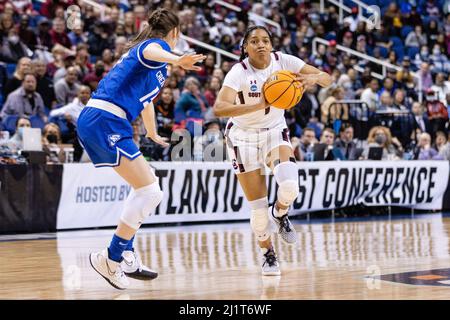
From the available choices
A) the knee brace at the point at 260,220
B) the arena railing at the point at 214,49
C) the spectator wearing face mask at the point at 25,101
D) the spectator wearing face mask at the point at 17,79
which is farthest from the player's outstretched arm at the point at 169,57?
the arena railing at the point at 214,49

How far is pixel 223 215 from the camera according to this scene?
16.8 m

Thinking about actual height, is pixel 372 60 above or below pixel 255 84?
above

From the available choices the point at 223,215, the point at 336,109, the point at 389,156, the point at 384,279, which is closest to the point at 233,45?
the point at 336,109

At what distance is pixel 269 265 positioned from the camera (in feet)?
29.0

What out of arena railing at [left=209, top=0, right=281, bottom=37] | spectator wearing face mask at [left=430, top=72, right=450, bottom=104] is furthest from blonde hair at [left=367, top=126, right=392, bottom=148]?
arena railing at [left=209, top=0, right=281, bottom=37]

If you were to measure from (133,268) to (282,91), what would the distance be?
2067 mm

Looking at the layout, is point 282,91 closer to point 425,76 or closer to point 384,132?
point 384,132

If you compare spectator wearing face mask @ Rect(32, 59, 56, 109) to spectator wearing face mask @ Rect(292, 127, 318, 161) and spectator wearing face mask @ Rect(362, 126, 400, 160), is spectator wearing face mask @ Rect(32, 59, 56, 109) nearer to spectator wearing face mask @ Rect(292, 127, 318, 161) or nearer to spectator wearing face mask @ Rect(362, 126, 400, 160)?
spectator wearing face mask @ Rect(292, 127, 318, 161)

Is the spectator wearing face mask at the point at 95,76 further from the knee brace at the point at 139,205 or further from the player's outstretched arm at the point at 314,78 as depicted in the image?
A: the knee brace at the point at 139,205

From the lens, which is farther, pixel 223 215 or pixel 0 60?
pixel 0 60

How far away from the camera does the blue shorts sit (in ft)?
24.7

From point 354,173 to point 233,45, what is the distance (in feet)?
19.7

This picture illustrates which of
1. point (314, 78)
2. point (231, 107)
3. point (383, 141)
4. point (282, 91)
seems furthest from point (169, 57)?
point (383, 141)

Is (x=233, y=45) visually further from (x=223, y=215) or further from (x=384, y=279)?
(x=384, y=279)
